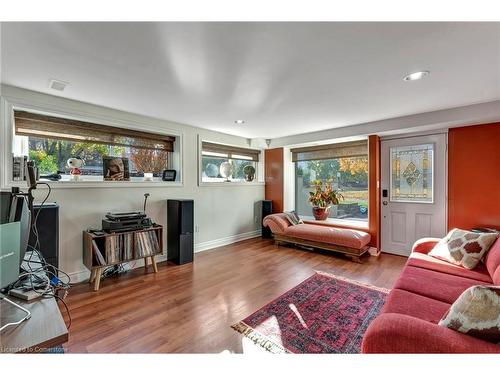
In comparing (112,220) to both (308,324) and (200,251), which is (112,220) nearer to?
(200,251)

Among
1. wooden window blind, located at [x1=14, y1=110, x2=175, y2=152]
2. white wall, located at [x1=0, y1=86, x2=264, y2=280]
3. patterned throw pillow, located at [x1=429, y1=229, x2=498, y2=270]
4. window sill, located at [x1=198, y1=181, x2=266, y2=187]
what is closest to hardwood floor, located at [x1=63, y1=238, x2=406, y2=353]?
white wall, located at [x1=0, y1=86, x2=264, y2=280]

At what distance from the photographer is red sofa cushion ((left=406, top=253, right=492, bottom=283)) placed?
1.98m

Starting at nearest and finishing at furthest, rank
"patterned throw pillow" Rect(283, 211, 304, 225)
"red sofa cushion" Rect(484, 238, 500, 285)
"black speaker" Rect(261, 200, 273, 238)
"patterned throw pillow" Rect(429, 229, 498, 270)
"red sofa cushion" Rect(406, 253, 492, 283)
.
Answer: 1. "red sofa cushion" Rect(484, 238, 500, 285)
2. "red sofa cushion" Rect(406, 253, 492, 283)
3. "patterned throw pillow" Rect(429, 229, 498, 270)
4. "patterned throw pillow" Rect(283, 211, 304, 225)
5. "black speaker" Rect(261, 200, 273, 238)

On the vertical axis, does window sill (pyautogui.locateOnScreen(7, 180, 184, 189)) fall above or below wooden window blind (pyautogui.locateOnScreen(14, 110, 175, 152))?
below

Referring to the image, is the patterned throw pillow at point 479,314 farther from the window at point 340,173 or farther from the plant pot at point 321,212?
the plant pot at point 321,212

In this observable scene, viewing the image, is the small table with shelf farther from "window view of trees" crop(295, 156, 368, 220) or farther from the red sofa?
"window view of trees" crop(295, 156, 368, 220)

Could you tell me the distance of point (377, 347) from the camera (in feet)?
3.51

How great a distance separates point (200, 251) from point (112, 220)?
65.3 inches

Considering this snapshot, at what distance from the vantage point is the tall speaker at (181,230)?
3.40 meters

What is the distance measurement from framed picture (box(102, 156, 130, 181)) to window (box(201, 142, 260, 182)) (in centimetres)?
131

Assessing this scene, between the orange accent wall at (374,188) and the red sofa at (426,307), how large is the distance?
3.89ft

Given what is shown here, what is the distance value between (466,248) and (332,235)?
1.73 m

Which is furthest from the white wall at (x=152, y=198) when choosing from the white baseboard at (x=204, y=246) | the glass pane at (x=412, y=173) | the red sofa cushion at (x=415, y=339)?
the red sofa cushion at (x=415, y=339)
